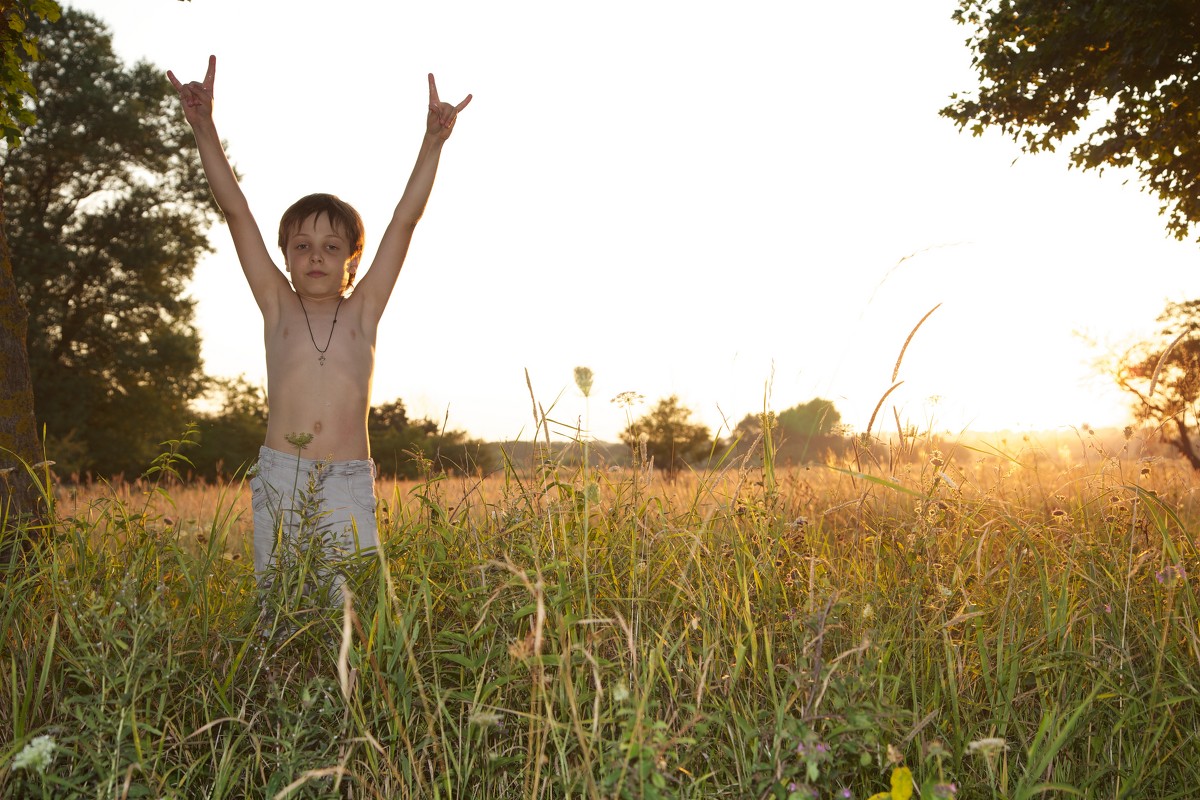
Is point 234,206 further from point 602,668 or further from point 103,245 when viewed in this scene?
point 103,245

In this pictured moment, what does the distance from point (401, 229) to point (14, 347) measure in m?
2.15

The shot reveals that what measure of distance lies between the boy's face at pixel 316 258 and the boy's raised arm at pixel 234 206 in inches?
4.6

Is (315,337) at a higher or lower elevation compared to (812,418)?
higher

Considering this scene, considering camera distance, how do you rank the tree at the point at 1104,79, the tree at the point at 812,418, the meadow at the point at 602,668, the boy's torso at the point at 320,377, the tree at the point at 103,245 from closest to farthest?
the meadow at the point at 602,668 → the tree at the point at 812,418 → the boy's torso at the point at 320,377 → the tree at the point at 1104,79 → the tree at the point at 103,245

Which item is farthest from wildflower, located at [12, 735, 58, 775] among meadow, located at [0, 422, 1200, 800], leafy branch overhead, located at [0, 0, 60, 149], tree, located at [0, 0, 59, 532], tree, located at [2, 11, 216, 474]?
tree, located at [2, 11, 216, 474]

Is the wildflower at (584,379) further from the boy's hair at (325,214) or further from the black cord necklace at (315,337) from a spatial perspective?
the boy's hair at (325,214)

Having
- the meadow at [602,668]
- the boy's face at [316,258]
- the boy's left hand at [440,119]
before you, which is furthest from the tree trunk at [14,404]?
the boy's left hand at [440,119]

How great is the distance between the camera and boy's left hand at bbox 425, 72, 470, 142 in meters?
4.20

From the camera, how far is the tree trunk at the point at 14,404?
412cm

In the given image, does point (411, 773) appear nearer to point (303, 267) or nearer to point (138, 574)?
point (138, 574)

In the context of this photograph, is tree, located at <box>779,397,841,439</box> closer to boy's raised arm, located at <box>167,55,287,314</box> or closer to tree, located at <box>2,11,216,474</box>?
boy's raised arm, located at <box>167,55,287,314</box>

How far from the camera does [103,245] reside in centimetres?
2344

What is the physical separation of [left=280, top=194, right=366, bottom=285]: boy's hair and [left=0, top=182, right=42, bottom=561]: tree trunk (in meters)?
1.31

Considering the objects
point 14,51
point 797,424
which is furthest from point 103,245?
point 797,424
